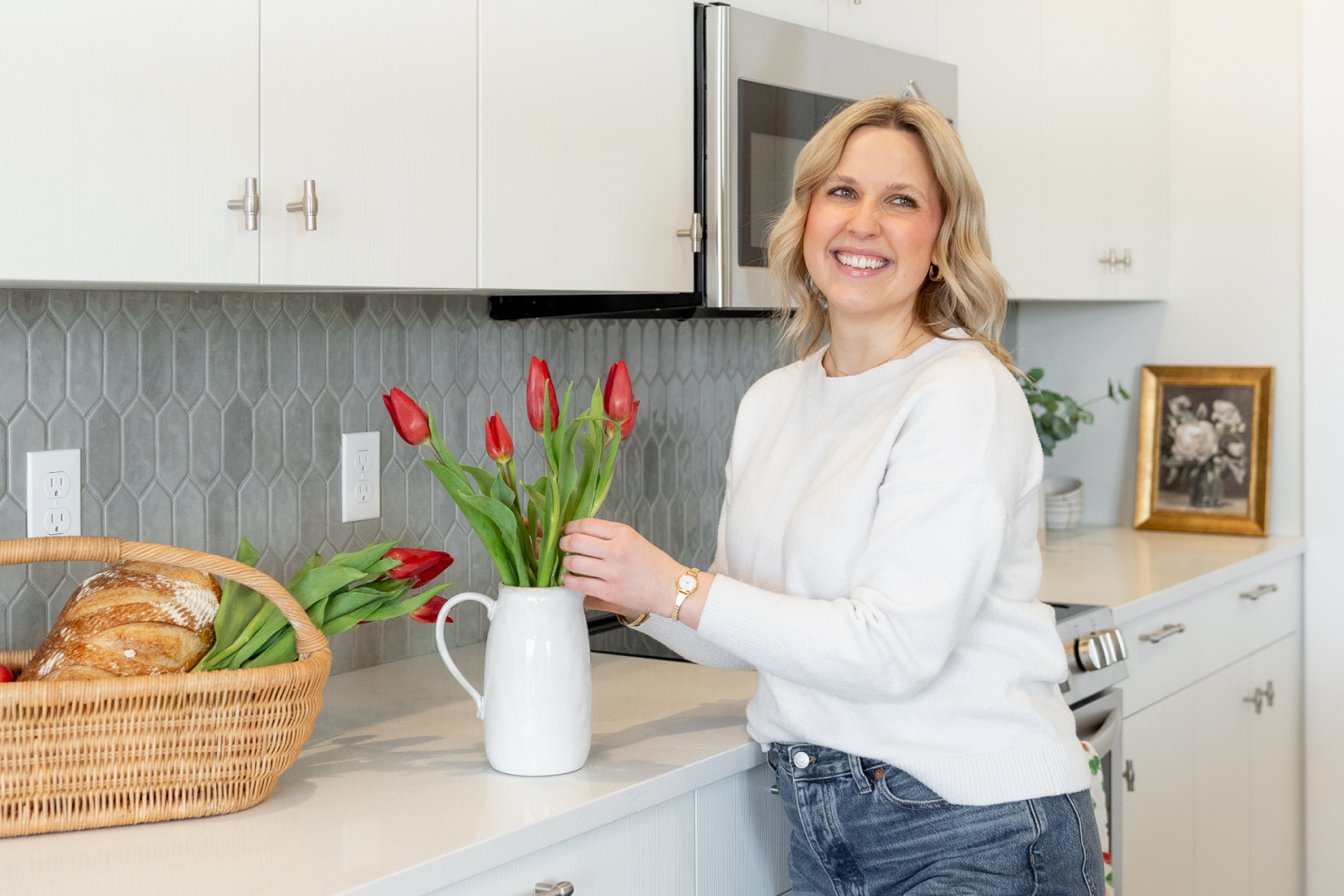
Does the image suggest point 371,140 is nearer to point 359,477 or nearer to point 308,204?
point 308,204

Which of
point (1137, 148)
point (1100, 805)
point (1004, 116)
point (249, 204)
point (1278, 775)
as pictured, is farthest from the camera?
point (1137, 148)

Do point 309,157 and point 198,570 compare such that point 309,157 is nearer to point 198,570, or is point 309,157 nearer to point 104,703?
point 198,570

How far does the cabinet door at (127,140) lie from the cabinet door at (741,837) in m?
0.79

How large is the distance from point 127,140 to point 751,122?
0.94 m

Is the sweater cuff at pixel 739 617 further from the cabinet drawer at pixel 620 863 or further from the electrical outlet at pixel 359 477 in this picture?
the electrical outlet at pixel 359 477

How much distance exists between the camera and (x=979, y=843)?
4.40ft

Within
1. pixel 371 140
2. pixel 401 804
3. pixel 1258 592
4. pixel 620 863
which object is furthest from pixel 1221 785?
pixel 371 140

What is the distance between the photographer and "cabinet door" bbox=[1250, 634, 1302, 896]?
2.91 meters

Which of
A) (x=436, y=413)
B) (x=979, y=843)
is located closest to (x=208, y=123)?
(x=436, y=413)

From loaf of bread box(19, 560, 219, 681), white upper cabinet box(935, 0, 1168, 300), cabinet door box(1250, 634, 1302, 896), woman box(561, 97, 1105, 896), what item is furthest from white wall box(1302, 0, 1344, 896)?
loaf of bread box(19, 560, 219, 681)

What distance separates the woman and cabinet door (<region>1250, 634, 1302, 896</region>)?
5.68 feet

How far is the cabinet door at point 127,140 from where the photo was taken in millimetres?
1135

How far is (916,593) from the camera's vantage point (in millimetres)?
1248

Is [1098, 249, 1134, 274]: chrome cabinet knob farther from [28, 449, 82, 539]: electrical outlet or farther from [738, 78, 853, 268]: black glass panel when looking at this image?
[28, 449, 82, 539]: electrical outlet
